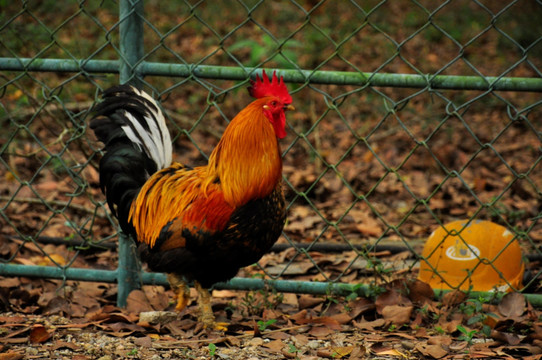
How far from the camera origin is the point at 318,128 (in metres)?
6.98

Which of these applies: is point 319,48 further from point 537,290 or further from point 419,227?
point 537,290

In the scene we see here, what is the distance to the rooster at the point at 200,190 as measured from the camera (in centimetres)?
299

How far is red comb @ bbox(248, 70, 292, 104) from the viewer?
2986 millimetres

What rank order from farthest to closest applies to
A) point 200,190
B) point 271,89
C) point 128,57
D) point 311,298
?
point 311,298, point 128,57, point 200,190, point 271,89

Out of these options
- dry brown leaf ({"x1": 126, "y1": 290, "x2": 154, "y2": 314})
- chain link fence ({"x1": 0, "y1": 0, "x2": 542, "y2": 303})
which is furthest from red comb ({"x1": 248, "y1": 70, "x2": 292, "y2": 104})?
dry brown leaf ({"x1": 126, "y1": 290, "x2": 154, "y2": 314})

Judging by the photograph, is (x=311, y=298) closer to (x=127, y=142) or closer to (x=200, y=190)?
(x=200, y=190)

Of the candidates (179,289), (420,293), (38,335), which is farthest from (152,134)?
(420,293)

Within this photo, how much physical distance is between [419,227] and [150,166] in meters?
2.32

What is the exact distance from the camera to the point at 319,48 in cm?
891

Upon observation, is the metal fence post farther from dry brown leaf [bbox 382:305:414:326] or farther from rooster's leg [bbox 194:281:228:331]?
dry brown leaf [bbox 382:305:414:326]

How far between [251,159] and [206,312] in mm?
827

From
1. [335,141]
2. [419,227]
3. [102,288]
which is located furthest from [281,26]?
[102,288]

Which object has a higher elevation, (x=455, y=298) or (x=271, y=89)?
(x=271, y=89)

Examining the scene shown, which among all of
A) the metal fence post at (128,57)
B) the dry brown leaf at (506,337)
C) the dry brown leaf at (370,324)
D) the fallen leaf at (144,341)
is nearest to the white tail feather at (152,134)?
the metal fence post at (128,57)
